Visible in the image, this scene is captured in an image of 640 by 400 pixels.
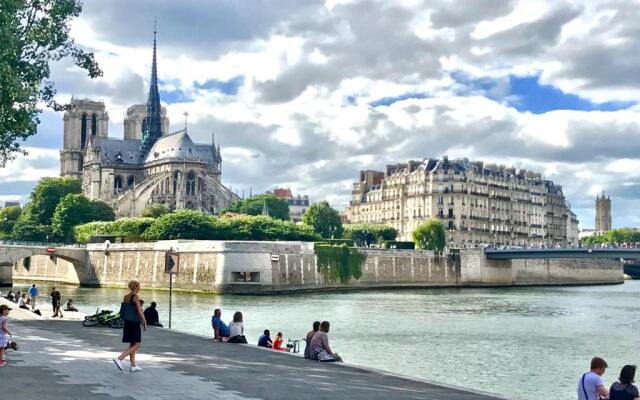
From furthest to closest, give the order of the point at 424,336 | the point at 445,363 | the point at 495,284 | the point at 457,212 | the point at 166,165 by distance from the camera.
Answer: the point at 166,165
the point at 457,212
the point at 495,284
the point at 424,336
the point at 445,363

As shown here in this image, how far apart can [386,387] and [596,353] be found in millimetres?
22227

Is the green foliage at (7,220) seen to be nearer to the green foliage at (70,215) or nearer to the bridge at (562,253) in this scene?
the green foliage at (70,215)

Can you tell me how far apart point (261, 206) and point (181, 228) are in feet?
194

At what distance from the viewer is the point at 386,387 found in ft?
55.8

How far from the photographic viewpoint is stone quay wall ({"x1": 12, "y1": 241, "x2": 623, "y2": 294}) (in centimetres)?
7656

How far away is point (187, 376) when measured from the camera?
16953 millimetres

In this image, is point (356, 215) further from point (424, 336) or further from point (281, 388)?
point (281, 388)

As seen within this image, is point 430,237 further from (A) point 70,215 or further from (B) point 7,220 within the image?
(B) point 7,220

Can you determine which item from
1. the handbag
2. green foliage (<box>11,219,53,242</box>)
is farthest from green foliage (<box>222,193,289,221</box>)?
the handbag

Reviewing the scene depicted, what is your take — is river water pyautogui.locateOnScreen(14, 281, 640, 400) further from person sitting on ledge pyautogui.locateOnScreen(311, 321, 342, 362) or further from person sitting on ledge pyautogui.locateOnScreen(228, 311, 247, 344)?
person sitting on ledge pyautogui.locateOnScreen(228, 311, 247, 344)

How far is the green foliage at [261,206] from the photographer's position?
497 feet

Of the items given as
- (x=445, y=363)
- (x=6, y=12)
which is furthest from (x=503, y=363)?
(x=6, y=12)

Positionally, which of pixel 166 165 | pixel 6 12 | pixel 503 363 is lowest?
pixel 503 363

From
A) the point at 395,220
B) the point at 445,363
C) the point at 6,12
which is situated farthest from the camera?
the point at 395,220
